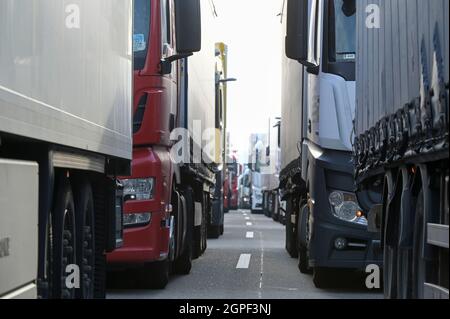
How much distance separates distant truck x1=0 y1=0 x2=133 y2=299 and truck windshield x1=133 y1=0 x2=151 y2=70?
2.04 m

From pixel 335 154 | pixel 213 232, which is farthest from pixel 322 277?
pixel 213 232

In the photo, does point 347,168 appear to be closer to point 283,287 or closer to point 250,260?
point 283,287

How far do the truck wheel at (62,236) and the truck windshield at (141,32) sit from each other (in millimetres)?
4729

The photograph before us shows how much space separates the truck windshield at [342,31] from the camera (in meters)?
12.0

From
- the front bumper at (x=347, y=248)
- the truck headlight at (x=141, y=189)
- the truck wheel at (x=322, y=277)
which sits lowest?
the truck wheel at (x=322, y=277)

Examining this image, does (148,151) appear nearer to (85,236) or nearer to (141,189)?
(141,189)

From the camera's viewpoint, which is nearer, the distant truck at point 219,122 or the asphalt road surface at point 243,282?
the asphalt road surface at point 243,282

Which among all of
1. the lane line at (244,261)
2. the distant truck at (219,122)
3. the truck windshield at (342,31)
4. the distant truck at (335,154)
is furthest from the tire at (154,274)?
the distant truck at (219,122)

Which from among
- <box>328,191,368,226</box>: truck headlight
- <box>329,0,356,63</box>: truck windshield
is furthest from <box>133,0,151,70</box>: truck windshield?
<box>328,191,368,226</box>: truck headlight

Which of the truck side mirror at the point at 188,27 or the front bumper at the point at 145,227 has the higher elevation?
the truck side mirror at the point at 188,27

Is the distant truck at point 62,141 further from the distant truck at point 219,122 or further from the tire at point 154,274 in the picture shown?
the distant truck at point 219,122

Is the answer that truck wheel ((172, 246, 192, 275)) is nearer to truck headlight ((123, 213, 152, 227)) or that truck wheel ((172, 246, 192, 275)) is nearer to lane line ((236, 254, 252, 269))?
lane line ((236, 254, 252, 269))

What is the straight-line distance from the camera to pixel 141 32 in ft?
38.8

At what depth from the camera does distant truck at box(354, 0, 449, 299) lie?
16.9 feet
